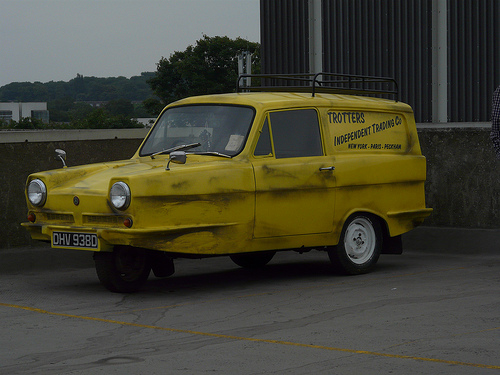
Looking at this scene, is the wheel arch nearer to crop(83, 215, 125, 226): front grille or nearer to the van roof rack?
the van roof rack

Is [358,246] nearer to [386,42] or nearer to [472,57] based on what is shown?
[472,57]

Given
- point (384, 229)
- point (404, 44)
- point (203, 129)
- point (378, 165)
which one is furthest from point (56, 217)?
point (404, 44)

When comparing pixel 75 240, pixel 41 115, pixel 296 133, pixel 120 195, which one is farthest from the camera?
pixel 41 115

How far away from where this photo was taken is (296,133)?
8961 millimetres

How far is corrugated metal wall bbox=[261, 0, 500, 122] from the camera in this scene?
1581 cm

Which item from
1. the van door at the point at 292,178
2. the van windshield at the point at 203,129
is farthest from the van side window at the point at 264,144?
the van windshield at the point at 203,129

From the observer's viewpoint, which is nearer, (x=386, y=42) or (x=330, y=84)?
(x=386, y=42)

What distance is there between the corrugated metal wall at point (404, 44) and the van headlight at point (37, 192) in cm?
966

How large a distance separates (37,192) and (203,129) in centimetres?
173

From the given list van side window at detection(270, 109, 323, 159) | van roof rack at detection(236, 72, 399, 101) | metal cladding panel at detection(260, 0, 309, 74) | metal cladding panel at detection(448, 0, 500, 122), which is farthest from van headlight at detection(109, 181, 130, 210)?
metal cladding panel at detection(260, 0, 309, 74)

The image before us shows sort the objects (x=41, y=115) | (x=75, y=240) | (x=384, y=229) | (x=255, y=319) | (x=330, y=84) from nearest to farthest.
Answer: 1. (x=255, y=319)
2. (x=75, y=240)
3. (x=384, y=229)
4. (x=330, y=84)
5. (x=41, y=115)

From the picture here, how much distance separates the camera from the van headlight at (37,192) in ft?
27.5

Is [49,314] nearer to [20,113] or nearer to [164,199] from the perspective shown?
[164,199]

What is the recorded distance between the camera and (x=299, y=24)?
18.4 metres
